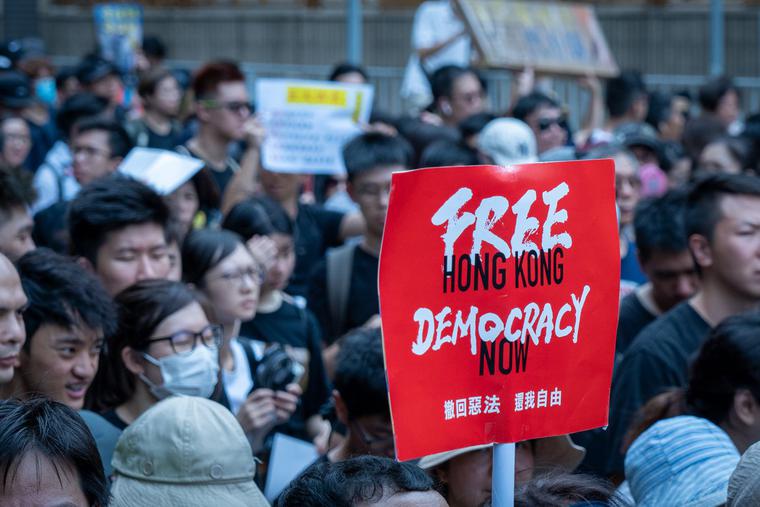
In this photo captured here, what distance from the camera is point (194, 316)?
4117 mm

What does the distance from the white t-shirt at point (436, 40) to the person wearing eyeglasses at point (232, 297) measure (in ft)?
22.8

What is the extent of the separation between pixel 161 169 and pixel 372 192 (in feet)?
3.55

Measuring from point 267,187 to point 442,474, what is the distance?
4252mm

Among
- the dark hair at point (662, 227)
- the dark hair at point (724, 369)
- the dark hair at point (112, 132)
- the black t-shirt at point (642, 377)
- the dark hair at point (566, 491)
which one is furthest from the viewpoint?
the dark hair at point (112, 132)

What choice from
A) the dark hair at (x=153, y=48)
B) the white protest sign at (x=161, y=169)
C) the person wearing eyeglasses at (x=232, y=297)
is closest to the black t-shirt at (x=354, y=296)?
the person wearing eyeglasses at (x=232, y=297)

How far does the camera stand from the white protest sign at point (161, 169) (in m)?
5.81

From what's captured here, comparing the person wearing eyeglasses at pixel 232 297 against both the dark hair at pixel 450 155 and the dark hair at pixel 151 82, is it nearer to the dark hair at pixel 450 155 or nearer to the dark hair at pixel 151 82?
the dark hair at pixel 450 155

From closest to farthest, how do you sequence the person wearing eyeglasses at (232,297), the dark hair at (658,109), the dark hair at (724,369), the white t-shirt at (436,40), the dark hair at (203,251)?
1. the dark hair at (724,369)
2. the person wearing eyeglasses at (232,297)
3. the dark hair at (203,251)
4. the white t-shirt at (436,40)
5. the dark hair at (658,109)

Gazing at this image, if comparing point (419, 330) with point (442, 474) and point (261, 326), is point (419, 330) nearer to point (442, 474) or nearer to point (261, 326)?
point (442, 474)

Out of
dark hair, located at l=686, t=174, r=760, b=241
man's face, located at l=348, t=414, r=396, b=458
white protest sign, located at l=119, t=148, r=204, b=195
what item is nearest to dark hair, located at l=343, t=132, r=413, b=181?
white protest sign, located at l=119, t=148, r=204, b=195

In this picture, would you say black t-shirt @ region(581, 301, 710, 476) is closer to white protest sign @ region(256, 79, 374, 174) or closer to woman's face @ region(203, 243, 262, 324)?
woman's face @ region(203, 243, 262, 324)

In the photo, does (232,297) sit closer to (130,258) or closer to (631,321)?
(130,258)

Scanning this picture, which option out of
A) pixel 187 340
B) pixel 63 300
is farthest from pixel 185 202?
pixel 63 300

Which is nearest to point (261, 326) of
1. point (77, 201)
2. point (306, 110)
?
point (77, 201)
